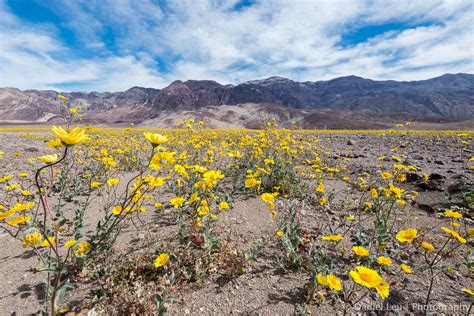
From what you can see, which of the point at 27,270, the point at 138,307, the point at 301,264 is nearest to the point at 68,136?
the point at 138,307

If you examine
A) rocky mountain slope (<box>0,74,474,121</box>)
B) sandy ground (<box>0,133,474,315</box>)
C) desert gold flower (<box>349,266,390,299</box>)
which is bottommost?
sandy ground (<box>0,133,474,315</box>)

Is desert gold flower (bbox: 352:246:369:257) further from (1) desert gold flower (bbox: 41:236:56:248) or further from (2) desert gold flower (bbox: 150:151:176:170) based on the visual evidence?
(1) desert gold flower (bbox: 41:236:56:248)

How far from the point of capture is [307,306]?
197 cm

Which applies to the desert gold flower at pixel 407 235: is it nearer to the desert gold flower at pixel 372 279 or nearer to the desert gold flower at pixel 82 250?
the desert gold flower at pixel 372 279

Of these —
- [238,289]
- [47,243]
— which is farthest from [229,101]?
[238,289]

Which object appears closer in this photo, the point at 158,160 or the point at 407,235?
the point at 158,160

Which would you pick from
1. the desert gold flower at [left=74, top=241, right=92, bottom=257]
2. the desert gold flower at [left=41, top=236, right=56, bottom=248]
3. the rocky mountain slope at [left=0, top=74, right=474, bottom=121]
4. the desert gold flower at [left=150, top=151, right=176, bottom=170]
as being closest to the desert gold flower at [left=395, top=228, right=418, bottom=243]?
the desert gold flower at [left=150, top=151, right=176, bottom=170]

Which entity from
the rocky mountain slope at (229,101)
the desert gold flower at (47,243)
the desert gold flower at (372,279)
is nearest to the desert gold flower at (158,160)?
the desert gold flower at (47,243)

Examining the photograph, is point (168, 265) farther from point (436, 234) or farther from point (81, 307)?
point (436, 234)

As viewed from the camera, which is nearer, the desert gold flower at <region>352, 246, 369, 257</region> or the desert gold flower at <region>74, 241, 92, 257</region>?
the desert gold flower at <region>352, 246, 369, 257</region>

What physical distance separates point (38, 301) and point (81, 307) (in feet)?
1.46

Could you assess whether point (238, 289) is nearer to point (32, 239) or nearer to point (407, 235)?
point (407, 235)

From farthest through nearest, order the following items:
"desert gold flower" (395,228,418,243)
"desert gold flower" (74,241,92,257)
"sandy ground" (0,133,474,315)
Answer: "desert gold flower" (74,241,92,257) < "desert gold flower" (395,228,418,243) < "sandy ground" (0,133,474,315)

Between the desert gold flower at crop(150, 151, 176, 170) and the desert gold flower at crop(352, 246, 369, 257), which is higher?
the desert gold flower at crop(150, 151, 176, 170)
